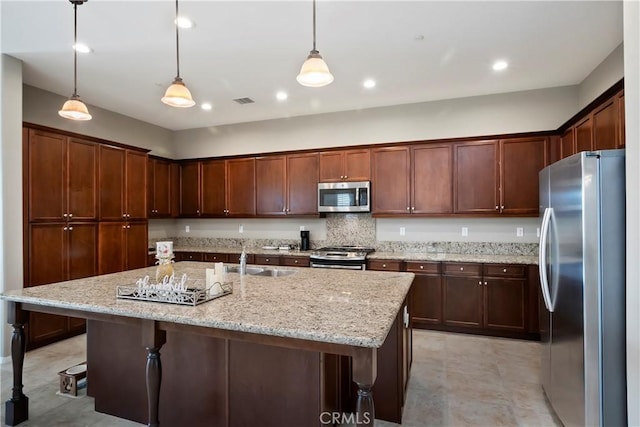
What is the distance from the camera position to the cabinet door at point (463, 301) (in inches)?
158

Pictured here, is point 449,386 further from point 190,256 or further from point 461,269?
point 190,256

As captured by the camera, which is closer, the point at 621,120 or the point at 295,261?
the point at 621,120

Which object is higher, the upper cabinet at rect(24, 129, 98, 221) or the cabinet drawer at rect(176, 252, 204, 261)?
the upper cabinet at rect(24, 129, 98, 221)

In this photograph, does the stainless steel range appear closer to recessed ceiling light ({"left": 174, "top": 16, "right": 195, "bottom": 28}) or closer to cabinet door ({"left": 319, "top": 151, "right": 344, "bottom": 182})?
cabinet door ({"left": 319, "top": 151, "right": 344, "bottom": 182})

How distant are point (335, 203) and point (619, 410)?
3502 mm

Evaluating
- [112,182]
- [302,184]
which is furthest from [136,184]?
[302,184]

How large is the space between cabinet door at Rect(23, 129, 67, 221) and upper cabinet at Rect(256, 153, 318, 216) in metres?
2.45

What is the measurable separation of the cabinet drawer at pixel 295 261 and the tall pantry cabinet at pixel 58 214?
232 cm

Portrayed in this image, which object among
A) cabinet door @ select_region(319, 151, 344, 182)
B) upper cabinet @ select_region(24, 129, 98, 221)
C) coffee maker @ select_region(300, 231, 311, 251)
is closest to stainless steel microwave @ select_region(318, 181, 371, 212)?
cabinet door @ select_region(319, 151, 344, 182)

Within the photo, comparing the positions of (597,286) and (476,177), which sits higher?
(476,177)

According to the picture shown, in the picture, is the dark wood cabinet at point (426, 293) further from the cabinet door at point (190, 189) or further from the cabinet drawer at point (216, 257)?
the cabinet door at point (190, 189)

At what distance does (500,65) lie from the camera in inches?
140

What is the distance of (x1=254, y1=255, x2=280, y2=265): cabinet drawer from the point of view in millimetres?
4857

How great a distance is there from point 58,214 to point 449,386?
171 inches
